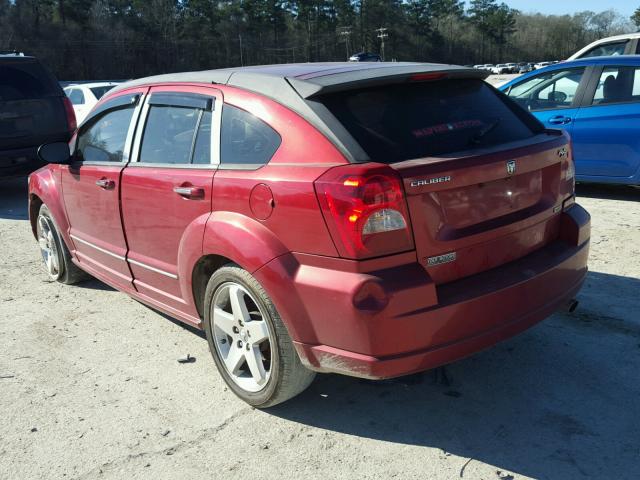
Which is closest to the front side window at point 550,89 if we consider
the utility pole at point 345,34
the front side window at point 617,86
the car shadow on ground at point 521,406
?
the front side window at point 617,86

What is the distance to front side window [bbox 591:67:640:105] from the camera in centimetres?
711

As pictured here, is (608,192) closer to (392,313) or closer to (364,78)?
(364,78)

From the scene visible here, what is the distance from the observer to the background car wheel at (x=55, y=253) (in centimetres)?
537

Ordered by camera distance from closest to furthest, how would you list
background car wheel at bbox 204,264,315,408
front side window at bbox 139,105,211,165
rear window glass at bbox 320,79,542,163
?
rear window glass at bbox 320,79,542,163
background car wheel at bbox 204,264,315,408
front side window at bbox 139,105,211,165

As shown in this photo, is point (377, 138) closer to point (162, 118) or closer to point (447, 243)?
point (447, 243)

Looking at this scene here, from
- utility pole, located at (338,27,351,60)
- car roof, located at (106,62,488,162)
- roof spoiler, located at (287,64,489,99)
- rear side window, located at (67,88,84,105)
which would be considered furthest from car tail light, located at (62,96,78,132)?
utility pole, located at (338,27,351,60)

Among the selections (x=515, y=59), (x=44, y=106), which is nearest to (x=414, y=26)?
(x=515, y=59)

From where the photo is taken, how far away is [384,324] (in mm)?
2693

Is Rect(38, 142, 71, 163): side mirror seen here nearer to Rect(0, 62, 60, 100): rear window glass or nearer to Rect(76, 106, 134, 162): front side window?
Rect(76, 106, 134, 162): front side window

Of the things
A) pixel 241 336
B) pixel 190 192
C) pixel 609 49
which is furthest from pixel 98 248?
pixel 609 49

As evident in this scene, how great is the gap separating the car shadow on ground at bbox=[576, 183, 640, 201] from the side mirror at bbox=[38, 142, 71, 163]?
5.80 m

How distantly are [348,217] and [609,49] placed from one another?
10285mm

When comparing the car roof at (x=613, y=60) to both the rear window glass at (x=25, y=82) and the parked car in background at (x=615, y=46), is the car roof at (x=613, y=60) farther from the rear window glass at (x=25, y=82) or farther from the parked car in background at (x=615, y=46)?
the rear window glass at (x=25, y=82)

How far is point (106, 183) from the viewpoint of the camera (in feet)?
13.8
